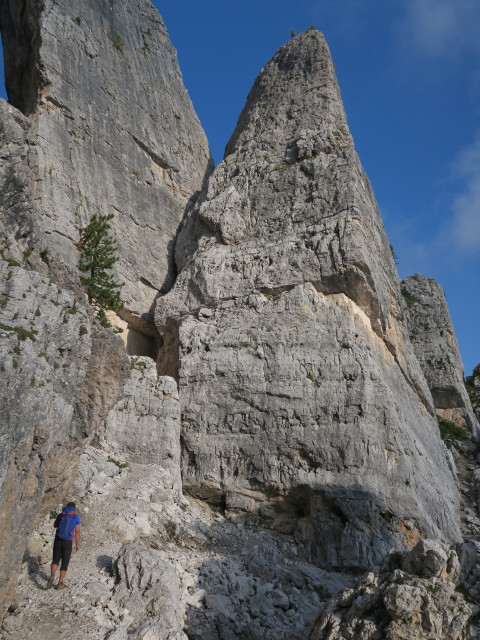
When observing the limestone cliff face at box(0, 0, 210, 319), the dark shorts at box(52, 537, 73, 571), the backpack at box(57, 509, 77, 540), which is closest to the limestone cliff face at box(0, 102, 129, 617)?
the backpack at box(57, 509, 77, 540)

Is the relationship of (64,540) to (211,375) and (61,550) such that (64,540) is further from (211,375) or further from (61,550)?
(211,375)

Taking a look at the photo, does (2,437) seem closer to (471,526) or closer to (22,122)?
(22,122)

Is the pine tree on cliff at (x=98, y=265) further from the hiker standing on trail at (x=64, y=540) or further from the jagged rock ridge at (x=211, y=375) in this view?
the hiker standing on trail at (x=64, y=540)

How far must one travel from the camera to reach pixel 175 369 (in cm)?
2102

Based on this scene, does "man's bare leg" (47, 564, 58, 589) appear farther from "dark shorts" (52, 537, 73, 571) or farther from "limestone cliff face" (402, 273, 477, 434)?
"limestone cliff face" (402, 273, 477, 434)

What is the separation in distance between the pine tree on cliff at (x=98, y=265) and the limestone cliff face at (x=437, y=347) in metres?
16.1

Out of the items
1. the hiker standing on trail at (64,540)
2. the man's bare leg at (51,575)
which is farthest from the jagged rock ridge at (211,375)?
the hiker standing on trail at (64,540)

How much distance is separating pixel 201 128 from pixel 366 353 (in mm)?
20500

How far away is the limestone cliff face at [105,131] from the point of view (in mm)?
22578

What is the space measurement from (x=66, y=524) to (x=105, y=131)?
18801mm

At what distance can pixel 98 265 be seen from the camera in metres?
20.6

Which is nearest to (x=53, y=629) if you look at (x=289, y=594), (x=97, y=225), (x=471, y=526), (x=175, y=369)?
(x=289, y=594)

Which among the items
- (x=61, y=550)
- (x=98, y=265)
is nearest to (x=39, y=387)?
(x=61, y=550)

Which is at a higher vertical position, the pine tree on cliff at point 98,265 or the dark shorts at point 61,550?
the pine tree on cliff at point 98,265
